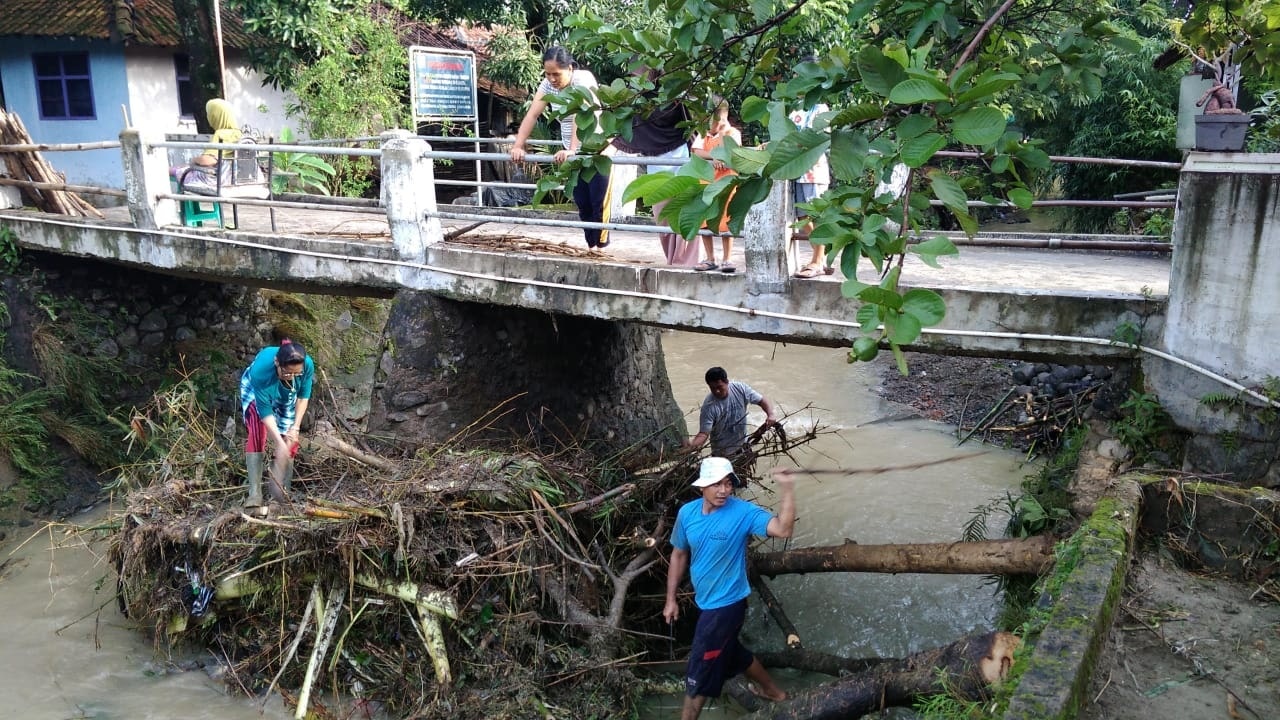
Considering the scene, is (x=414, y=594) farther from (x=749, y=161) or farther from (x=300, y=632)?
(x=749, y=161)

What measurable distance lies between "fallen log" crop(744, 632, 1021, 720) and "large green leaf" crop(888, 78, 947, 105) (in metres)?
2.67

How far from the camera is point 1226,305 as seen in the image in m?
5.21

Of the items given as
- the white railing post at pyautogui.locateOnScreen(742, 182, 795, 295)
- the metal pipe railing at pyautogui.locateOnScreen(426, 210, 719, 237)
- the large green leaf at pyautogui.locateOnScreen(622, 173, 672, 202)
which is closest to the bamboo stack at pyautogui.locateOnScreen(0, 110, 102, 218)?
the metal pipe railing at pyautogui.locateOnScreen(426, 210, 719, 237)

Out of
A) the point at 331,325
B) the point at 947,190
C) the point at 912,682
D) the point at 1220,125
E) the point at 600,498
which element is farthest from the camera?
the point at 331,325

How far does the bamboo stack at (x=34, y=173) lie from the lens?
10.4 meters

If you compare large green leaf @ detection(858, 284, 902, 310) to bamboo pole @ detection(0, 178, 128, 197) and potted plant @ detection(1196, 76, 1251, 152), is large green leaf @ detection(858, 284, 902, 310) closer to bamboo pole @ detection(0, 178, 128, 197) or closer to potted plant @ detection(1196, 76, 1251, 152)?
potted plant @ detection(1196, 76, 1251, 152)

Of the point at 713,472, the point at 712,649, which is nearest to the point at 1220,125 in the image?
the point at 713,472

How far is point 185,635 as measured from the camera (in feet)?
23.9

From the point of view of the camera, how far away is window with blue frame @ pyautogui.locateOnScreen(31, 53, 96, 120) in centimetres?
1608

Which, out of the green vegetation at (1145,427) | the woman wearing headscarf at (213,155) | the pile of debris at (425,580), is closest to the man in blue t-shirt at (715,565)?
the pile of debris at (425,580)

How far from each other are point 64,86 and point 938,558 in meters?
16.0

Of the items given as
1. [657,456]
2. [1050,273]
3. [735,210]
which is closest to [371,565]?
[657,456]

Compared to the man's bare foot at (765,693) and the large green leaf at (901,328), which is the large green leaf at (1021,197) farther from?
the man's bare foot at (765,693)

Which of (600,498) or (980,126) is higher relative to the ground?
(980,126)
